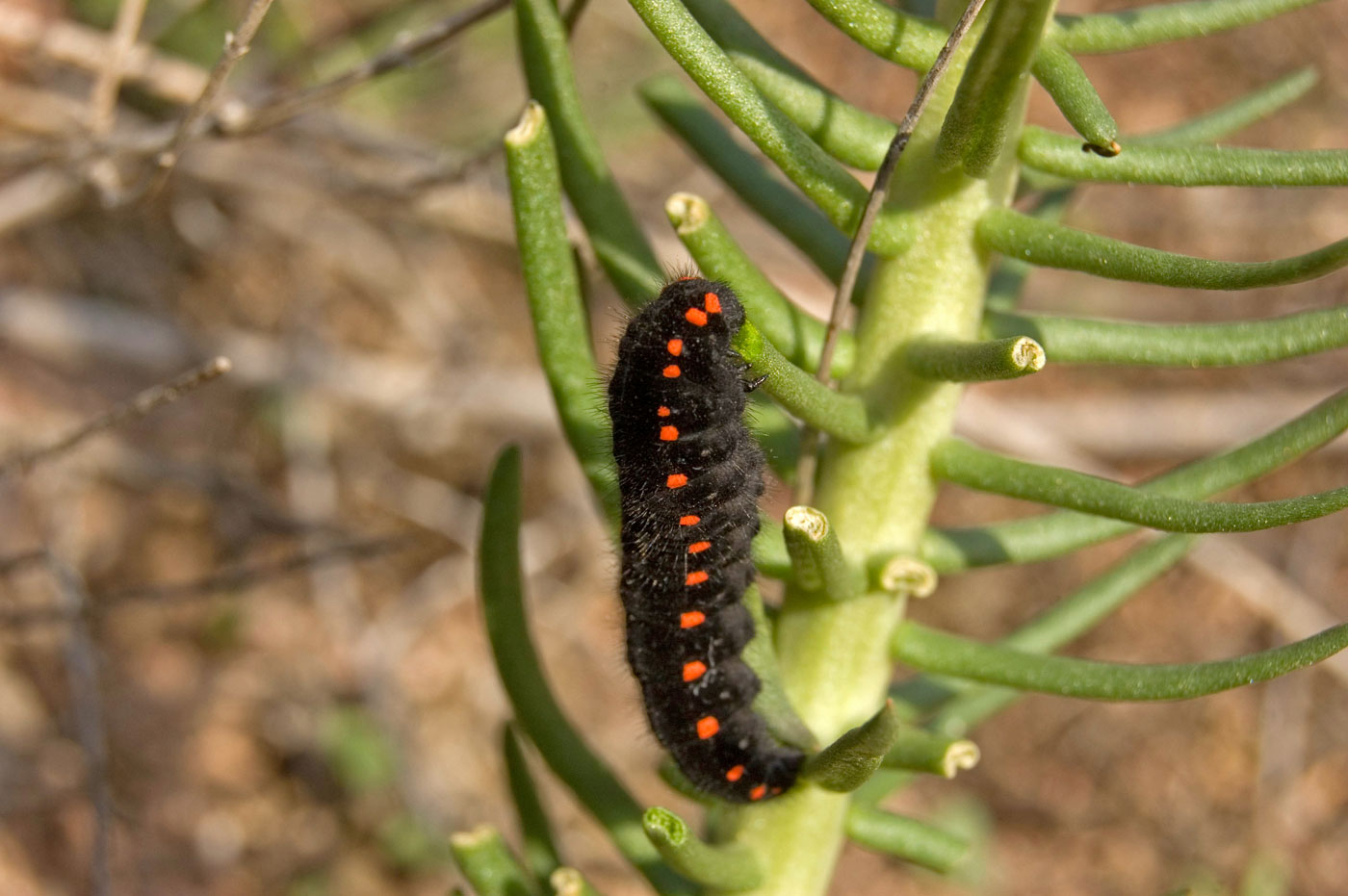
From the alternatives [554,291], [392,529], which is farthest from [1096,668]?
[392,529]

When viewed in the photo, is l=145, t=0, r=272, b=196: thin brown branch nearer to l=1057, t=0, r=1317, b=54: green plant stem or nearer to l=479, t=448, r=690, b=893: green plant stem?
l=479, t=448, r=690, b=893: green plant stem

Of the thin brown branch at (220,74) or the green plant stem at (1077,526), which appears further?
the thin brown branch at (220,74)

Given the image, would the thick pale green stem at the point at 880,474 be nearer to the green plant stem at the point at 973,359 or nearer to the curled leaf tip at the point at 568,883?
the green plant stem at the point at 973,359

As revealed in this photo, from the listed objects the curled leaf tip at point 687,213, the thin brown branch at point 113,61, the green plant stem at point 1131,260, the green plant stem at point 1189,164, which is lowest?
the green plant stem at point 1131,260

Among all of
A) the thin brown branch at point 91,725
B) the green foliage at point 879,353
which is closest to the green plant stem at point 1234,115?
the green foliage at point 879,353

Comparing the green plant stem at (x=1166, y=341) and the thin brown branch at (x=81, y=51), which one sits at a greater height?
the thin brown branch at (x=81, y=51)

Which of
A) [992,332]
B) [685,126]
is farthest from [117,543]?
[992,332]
